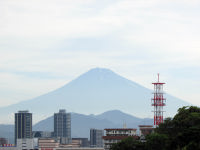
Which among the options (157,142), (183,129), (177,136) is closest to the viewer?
(177,136)

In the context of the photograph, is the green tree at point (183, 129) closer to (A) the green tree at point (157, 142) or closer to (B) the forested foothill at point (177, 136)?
(B) the forested foothill at point (177, 136)

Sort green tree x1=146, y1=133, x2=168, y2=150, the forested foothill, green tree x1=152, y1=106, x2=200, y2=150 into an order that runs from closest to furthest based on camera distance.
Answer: green tree x1=152, y1=106, x2=200, y2=150, the forested foothill, green tree x1=146, y1=133, x2=168, y2=150

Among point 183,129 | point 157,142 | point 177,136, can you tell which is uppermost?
point 183,129

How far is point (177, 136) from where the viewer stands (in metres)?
108

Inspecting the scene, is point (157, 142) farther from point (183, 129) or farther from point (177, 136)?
point (183, 129)

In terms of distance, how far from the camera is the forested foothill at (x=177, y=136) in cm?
10519

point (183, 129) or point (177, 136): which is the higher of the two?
point (183, 129)

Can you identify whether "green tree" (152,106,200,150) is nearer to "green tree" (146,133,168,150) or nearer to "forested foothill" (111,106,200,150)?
"forested foothill" (111,106,200,150)

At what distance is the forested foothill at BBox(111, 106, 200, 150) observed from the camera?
105 meters

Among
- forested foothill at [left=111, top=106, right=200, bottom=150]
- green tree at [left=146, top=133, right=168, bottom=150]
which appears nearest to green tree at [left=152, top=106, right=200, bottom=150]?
forested foothill at [left=111, top=106, right=200, bottom=150]

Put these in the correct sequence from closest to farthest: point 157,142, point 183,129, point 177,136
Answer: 1. point 177,136
2. point 183,129
3. point 157,142

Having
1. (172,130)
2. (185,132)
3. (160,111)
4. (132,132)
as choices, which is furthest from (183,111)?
(132,132)

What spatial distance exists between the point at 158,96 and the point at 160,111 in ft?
17.4

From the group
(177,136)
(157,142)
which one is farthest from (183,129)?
(157,142)
